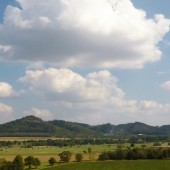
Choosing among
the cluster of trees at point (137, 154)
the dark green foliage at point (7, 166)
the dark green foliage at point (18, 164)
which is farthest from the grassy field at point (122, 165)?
the dark green foliage at point (7, 166)

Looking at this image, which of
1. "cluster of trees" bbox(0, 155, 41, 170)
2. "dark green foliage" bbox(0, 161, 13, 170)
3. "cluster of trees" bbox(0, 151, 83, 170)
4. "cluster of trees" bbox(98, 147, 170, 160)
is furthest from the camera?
"cluster of trees" bbox(98, 147, 170, 160)

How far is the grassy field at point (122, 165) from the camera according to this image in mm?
161000

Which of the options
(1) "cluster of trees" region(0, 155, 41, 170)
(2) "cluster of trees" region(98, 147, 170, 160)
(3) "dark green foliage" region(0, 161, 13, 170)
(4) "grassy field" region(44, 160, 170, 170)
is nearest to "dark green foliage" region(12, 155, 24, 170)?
(1) "cluster of trees" region(0, 155, 41, 170)

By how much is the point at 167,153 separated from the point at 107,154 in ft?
102

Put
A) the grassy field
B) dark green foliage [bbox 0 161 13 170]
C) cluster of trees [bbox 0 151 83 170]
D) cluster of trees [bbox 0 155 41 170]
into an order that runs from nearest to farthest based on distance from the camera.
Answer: dark green foliage [bbox 0 161 13 170] → cluster of trees [bbox 0 155 41 170] → cluster of trees [bbox 0 151 83 170] → the grassy field

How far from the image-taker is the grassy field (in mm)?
161000

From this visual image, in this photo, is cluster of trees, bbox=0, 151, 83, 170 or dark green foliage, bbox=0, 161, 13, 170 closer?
dark green foliage, bbox=0, 161, 13, 170

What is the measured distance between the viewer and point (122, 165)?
16912cm

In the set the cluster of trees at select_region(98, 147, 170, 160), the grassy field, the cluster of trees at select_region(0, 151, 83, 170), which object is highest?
the cluster of trees at select_region(98, 147, 170, 160)

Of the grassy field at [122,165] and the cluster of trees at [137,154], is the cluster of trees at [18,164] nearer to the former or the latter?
the grassy field at [122,165]

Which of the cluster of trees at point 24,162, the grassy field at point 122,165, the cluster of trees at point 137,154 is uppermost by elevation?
the cluster of trees at point 137,154

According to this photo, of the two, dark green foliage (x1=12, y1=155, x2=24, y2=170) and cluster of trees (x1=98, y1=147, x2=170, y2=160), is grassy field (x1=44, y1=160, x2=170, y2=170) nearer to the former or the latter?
dark green foliage (x1=12, y1=155, x2=24, y2=170)

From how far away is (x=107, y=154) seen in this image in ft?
641

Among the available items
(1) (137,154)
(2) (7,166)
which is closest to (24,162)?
(2) (7,166)
